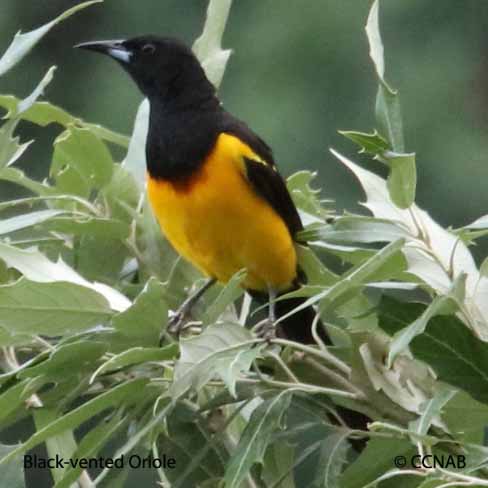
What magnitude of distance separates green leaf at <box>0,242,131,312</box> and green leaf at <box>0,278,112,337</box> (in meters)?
0.03

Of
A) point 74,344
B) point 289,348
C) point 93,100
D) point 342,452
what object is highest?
point 74,344

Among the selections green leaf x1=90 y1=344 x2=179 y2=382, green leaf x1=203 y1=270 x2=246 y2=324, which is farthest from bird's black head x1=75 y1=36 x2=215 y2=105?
green leaf x1=90 y1=344 x2=179 y2=382

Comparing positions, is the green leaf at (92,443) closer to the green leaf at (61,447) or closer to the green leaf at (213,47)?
the green leaf at (61,447)

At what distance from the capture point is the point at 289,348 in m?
1.62

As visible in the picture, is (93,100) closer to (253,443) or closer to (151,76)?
(151,76)

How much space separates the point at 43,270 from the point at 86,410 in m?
0.20

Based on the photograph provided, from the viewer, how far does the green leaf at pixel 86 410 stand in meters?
1.51

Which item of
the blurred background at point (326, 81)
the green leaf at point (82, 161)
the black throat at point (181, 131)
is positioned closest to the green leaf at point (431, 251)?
the green leaf at point (82, 161)

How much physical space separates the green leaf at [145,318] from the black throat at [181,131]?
32.8 inches

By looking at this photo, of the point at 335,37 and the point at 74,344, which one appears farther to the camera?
the point at 335,37

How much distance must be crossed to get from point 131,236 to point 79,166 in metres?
0.12

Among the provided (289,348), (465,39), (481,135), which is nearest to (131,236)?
(289,348)

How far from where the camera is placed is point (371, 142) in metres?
1.46

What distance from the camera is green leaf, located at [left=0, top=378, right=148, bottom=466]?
151cm
